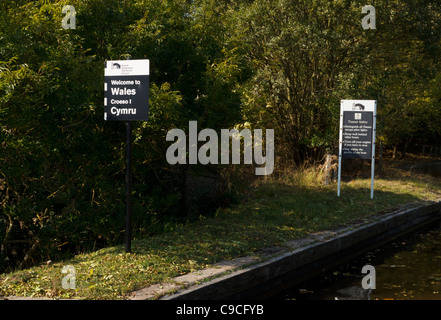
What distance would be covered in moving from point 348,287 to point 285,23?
1042 centimetres

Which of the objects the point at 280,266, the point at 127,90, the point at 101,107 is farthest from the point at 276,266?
the point at 101,107

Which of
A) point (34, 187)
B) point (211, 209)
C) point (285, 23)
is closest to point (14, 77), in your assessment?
point (34, 187)

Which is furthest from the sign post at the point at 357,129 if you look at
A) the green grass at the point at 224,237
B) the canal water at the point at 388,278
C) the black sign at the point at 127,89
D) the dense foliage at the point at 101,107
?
the black sign at the point at 127,89

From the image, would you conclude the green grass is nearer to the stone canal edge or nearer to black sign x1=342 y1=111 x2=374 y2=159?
the stone canal edge

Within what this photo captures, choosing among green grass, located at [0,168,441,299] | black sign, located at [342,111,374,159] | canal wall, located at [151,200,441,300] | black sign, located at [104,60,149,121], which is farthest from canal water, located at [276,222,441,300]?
black sign, located at [342,111,374,159]

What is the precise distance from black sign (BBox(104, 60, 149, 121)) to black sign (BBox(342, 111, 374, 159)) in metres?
7.97

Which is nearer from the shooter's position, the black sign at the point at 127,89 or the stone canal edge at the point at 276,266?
the stone canal edge at the point at 276,266

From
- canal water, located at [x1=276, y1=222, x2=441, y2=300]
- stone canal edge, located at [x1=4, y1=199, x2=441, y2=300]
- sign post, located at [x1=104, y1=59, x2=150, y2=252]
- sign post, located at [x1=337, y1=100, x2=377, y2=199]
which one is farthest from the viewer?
sign post, located at [x1=337, y1=100, x2=377, y2=199]

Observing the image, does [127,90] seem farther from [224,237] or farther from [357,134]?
[357,134]

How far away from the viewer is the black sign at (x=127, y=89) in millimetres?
6625

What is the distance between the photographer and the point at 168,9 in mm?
9617

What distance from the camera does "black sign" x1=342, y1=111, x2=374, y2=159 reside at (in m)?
13.3

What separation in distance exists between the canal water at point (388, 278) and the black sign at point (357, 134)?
362cm

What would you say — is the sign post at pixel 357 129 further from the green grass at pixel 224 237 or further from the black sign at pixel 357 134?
the green grass at pixel 224 237
